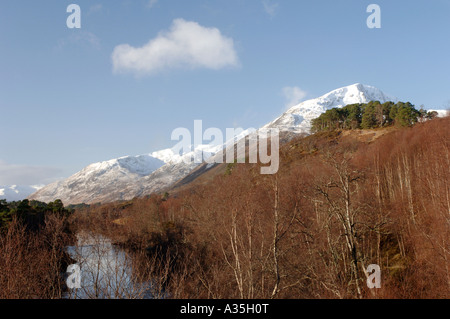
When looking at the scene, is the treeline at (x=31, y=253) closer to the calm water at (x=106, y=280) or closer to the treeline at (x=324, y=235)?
the calm water at (x=106, y=280)

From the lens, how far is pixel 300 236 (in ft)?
122

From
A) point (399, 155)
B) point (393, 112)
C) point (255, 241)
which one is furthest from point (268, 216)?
point (393, 112)

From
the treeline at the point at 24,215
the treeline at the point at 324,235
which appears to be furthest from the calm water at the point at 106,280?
the treeline at the point at 24,215

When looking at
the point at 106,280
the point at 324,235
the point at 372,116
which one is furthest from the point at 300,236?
the point at 372,116

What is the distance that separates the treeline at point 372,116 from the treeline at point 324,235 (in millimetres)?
25069

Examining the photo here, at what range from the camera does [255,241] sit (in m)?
42.0

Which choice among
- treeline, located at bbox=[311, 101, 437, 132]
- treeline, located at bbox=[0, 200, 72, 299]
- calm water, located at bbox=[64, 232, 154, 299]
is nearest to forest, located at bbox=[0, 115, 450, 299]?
treeline, located at bbox=[0, 200, 72, 299]

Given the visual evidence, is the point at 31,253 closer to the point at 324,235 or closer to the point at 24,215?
the point at 24,215

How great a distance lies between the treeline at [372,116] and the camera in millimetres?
96750

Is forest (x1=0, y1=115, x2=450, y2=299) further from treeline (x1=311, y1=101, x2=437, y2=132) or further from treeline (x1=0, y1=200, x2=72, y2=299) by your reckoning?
treeline (x1=311, y1=101, x2=437, y2=132)

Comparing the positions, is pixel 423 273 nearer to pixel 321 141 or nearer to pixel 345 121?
pixel 321 141

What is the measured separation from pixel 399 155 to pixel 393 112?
54.1 meters
